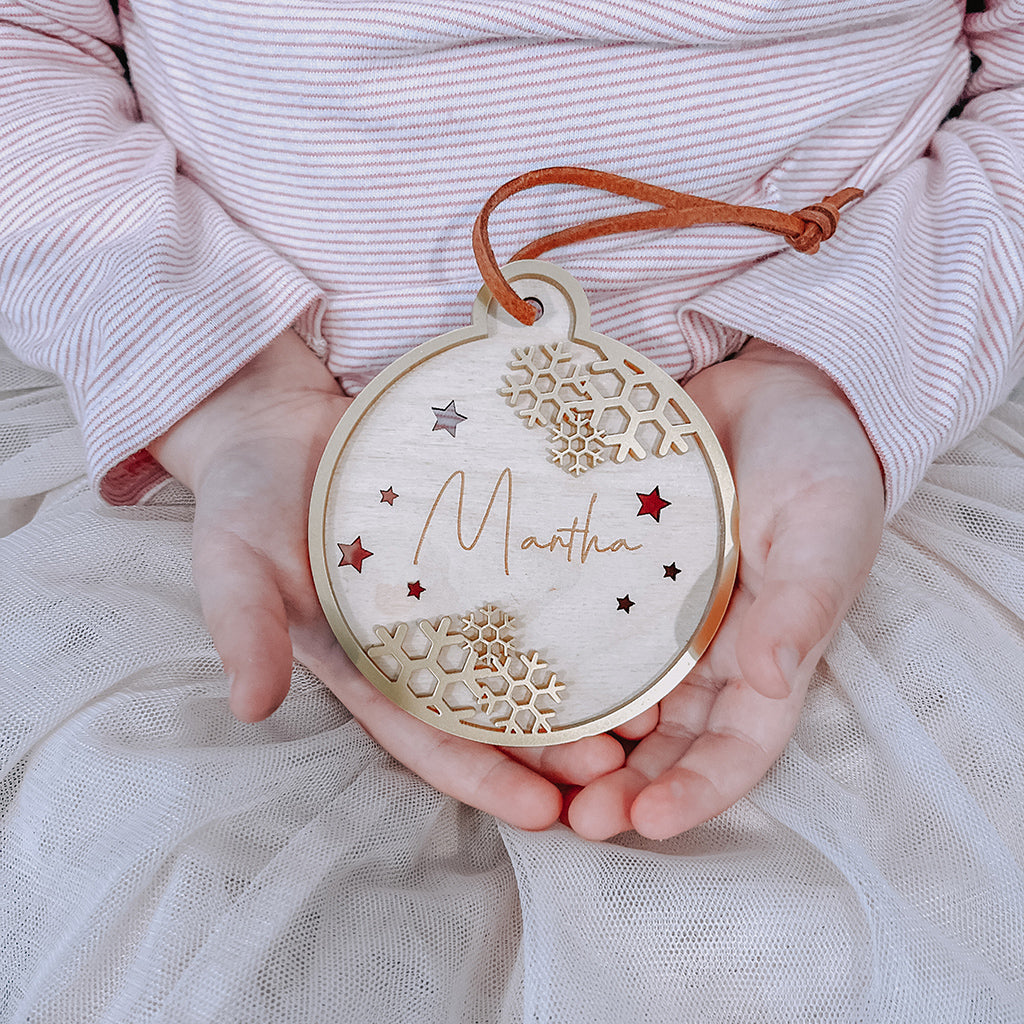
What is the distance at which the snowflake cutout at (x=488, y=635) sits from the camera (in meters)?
0.58

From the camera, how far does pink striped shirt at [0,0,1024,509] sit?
0.65 m

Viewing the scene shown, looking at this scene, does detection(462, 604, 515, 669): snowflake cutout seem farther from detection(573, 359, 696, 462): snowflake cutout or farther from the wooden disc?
detection(573, 359, 696, 462): snowflake cutout

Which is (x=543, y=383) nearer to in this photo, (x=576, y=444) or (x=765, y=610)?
(x=576, y=444)

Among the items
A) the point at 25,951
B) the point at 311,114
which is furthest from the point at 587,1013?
the point at 311,114

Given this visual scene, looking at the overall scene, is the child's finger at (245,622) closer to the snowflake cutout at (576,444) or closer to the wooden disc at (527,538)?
the wooden disc at (527,538)

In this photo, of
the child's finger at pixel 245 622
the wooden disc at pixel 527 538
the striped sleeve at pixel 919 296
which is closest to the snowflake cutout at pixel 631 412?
the wooden disc at pixel 527 538

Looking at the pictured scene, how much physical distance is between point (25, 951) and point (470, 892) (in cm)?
25

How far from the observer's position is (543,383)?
608 mm

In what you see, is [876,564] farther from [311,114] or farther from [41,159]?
[41,159]

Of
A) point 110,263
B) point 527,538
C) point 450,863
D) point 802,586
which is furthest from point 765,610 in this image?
point 110,263

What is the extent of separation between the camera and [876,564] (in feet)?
2.27

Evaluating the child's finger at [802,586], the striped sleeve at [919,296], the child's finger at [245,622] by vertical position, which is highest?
the striped sleeve at [919,296]

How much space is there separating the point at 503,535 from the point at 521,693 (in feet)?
0.33

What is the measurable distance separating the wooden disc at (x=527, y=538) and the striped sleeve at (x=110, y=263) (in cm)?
14
